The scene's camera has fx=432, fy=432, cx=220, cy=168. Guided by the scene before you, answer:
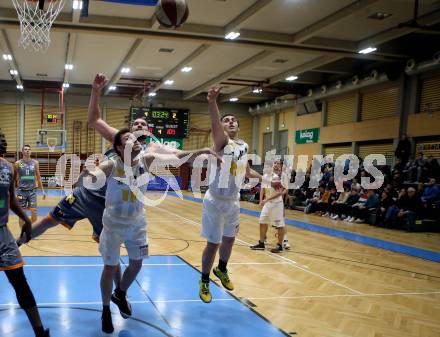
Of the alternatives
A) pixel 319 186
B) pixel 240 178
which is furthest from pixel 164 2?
pixel 319 186

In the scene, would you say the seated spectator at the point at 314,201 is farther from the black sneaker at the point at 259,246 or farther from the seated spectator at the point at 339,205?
the black sneaker at the point at 259,246

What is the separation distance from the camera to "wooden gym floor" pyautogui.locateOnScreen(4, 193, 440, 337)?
4664 mm

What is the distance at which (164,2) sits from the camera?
6094mm

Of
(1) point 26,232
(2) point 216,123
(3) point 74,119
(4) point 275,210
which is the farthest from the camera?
(3) point 74,119

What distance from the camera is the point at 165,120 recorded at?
71.2ft

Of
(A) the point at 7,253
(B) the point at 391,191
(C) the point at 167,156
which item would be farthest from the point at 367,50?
(A) the point at 7,253

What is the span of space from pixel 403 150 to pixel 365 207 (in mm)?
2747

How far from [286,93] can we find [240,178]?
17.6 meters

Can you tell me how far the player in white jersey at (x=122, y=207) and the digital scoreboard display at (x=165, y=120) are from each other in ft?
57.4

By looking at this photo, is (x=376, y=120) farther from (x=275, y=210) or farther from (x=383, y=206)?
(x=275, y=210)

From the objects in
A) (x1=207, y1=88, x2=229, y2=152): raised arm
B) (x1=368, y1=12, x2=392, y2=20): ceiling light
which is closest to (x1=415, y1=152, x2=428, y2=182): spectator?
(x1=368, y1=12, x2=392, y2=20): ceiling light

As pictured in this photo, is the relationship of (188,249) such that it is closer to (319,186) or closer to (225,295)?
(225,295)

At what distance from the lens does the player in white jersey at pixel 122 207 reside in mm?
3811

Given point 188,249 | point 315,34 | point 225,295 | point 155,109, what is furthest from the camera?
point 155,109
